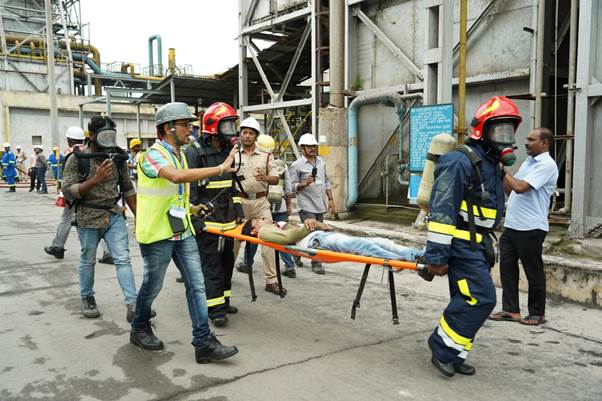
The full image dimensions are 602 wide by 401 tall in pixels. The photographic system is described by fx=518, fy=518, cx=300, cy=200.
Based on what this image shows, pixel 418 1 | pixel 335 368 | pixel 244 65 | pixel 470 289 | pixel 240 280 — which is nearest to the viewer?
pixel 470 289

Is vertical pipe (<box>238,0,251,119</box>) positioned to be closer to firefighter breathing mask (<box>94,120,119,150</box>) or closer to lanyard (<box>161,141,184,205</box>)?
firefighter breathing mask (<box>94,120,119,150</box>)

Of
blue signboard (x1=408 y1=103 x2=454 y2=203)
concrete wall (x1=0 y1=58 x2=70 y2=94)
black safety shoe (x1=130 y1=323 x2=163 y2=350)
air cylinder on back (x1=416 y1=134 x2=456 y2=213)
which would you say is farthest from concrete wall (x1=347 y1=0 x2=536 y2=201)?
concrete wall (x1=0 y1=58 x2=70 y2=94)

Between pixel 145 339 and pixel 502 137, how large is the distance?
3.13 meters

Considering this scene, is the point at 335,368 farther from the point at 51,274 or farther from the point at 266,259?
the point at 51,274

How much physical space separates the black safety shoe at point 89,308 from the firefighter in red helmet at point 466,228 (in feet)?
10.3

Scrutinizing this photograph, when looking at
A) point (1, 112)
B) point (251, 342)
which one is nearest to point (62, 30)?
point (1, 112)

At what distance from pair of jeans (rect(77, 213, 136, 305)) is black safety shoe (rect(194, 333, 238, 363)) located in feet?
4.41

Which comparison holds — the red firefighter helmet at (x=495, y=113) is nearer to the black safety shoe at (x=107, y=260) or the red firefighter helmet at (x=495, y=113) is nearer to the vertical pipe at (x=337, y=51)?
the black safety shoe at (x=107, y=260)

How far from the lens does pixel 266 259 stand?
19.2 ft

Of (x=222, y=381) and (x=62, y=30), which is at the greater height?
(x=62, y=30)

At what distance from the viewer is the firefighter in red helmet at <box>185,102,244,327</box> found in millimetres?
4699

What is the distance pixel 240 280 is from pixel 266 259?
0.90 metres

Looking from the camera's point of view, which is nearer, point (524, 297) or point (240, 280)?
point (524, 297)

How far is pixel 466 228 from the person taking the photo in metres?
3.65
